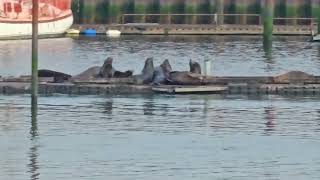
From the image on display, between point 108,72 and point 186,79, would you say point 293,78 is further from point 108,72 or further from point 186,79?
point 108,72

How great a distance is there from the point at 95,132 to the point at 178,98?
28.9 ft

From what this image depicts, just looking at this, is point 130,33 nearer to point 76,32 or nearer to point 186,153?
point 76,32

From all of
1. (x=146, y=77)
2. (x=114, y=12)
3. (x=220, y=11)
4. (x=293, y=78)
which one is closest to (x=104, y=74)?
(x=146, y=77)

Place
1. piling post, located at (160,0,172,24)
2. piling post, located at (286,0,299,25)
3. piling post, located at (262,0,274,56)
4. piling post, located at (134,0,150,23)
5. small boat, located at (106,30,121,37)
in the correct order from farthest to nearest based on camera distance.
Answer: piling post, located at (134,0,150,23) → piling post, located at (160,0,172,24) → piling post, located at (286,0,299,25) → small boat, located at (106,30,121,37) → piling post, located at (262,0,274,56)

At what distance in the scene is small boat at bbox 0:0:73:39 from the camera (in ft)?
309

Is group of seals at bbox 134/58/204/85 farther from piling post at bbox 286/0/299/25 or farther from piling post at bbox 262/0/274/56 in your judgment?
piling post at bbox 286/0/299/25

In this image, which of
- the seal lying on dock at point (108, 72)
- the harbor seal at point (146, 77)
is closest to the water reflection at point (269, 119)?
the harbor seal at point (146, 77)

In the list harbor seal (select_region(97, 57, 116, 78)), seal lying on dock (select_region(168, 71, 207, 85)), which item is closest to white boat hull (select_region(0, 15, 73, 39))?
harbor seal (select_region(97, 57, 116, 78))

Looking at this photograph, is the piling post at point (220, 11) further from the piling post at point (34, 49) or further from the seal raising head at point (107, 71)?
the piling post at point (34, 49)

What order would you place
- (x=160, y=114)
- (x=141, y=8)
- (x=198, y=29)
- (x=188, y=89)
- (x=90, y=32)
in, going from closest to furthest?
(x=160, y=114)
(x=188, y=89)
(x=198, y=29)
(x=90, y=32)
(x=141, y=8)

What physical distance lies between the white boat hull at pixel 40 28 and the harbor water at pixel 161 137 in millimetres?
48880

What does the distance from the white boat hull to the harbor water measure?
4888 cm

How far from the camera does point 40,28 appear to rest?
323ft

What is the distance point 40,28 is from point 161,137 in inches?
2488
